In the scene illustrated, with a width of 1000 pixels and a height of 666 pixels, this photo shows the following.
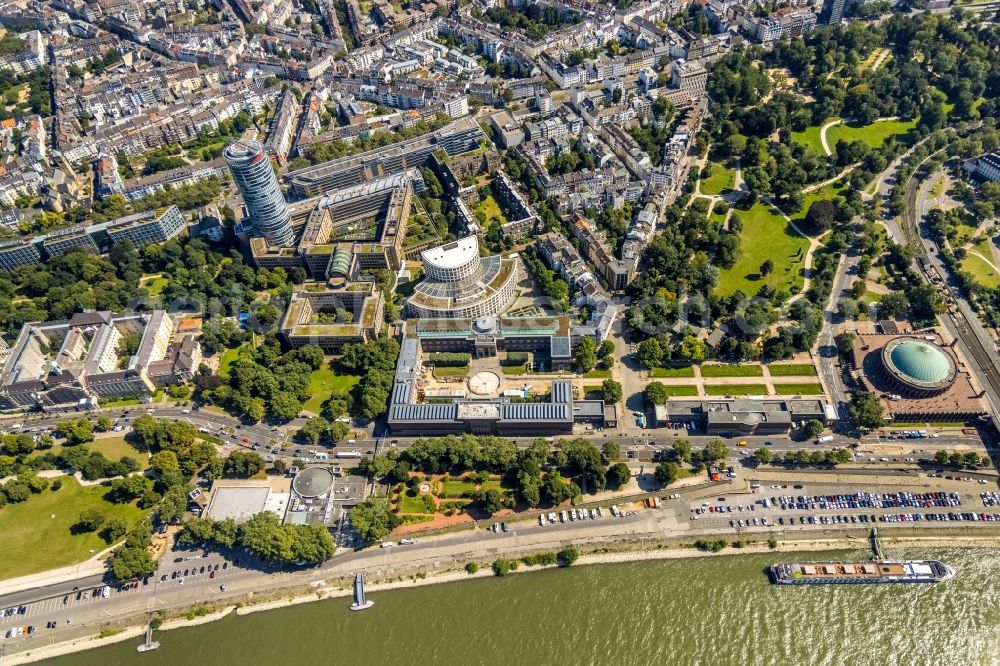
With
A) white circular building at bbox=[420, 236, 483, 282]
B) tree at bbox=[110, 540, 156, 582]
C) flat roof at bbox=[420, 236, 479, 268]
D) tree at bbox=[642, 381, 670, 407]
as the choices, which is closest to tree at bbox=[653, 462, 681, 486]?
tree at bbox=[642, 381, 670, 407]

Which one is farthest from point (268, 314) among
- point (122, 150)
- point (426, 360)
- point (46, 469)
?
point (122, 150)

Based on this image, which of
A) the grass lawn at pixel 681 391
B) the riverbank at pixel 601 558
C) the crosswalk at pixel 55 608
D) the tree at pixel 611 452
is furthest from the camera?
the grass lawn at pixel 681 391

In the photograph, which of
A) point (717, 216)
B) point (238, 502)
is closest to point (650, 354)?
point (717, 216)

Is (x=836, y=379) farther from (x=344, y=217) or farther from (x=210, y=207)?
(x=210, y=207)

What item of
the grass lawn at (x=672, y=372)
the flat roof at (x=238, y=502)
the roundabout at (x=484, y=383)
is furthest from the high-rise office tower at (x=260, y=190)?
the grass lawn at (x=672, y=372)

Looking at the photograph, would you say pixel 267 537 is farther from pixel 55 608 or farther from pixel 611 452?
pixel 611 452

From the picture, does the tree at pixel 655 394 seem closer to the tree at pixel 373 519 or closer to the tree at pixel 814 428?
the tree at pixel 814 428

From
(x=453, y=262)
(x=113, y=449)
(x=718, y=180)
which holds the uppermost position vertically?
(x=718, y=180)
